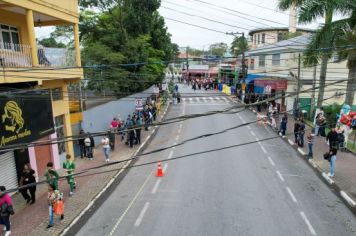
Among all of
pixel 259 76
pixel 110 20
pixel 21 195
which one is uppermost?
pixel 110 20

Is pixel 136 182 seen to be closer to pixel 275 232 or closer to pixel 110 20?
pixel 275 232

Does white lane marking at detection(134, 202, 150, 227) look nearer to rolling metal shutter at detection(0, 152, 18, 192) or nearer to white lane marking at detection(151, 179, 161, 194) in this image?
white lane marking at detection(151, 179, 161, 194)

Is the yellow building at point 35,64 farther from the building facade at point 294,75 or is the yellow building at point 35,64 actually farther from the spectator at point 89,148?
the building facade at point 294,75

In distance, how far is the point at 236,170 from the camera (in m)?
14.4

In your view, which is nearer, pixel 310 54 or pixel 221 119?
pixel 310 54

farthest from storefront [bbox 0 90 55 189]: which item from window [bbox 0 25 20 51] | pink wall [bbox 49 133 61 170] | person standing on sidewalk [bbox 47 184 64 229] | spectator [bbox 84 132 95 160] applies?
spectator [bbox 84 132 95 160]

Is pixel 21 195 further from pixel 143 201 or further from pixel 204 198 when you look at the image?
pixel 204 198

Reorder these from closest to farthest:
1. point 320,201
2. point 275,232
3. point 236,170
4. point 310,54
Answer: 1. point 275,232
2. point 320,201
3. point 236,170
4. point 310,54

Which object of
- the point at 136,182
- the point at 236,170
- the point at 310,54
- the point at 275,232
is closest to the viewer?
the point at 275,232

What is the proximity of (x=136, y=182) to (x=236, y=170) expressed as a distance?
14.0ft

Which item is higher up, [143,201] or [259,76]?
[259,76]

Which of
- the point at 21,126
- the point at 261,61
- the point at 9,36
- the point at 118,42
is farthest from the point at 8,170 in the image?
the point at 261,61

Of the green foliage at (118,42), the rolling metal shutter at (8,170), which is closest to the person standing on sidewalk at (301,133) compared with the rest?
the green foliage at (118,42)

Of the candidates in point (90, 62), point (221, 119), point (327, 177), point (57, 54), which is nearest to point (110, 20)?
point (90, 62)
